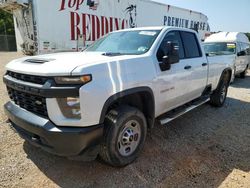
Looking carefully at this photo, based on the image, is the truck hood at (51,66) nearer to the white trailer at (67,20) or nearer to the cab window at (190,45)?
the cab window at (190,45)

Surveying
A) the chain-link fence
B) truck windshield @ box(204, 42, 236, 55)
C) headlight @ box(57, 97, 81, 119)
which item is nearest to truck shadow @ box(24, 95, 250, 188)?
headlight @ box(57, 97, 81, 119)

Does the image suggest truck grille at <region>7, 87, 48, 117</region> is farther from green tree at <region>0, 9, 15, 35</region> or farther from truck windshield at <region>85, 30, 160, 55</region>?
green tree at <region>0, 9, 15, 35</region>

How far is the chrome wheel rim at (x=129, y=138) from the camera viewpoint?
3268 millimetres

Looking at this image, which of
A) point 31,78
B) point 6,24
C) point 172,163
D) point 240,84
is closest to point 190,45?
point 172,163

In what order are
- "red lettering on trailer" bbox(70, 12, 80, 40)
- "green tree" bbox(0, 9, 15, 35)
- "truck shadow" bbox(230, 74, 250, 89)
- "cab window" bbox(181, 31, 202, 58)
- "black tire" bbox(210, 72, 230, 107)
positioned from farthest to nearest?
"green tree" bbox(0, 9, 15, 35), "truck shadow" bbox(230, 74, 250, 89), "red lettering on trailer" bbox(70, 12, 80, 40), "black tire" bbox(210, 72, 230, 107), "cab window" bbox(181, 31, 202, 58)

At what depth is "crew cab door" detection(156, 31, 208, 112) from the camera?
382cm

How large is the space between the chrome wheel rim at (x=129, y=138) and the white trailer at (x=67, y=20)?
535 centimetres

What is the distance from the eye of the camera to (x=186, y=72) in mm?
4340

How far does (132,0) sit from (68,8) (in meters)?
3.25

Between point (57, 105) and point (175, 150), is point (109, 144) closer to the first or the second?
point (57, 105)

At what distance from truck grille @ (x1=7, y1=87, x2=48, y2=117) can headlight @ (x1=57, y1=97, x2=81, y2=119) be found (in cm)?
24

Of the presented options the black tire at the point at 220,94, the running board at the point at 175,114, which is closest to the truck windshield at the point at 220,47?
the black tire at the point at 220,94

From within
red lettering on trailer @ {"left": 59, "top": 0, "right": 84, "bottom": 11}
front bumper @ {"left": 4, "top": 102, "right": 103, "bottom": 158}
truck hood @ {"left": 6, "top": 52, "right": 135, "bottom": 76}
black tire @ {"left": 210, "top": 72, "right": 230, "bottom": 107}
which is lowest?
black tire @ {"left": 210, "top": 72, "right": 230, "bottom": 107}

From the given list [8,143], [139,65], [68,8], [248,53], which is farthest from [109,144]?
[248,53]
